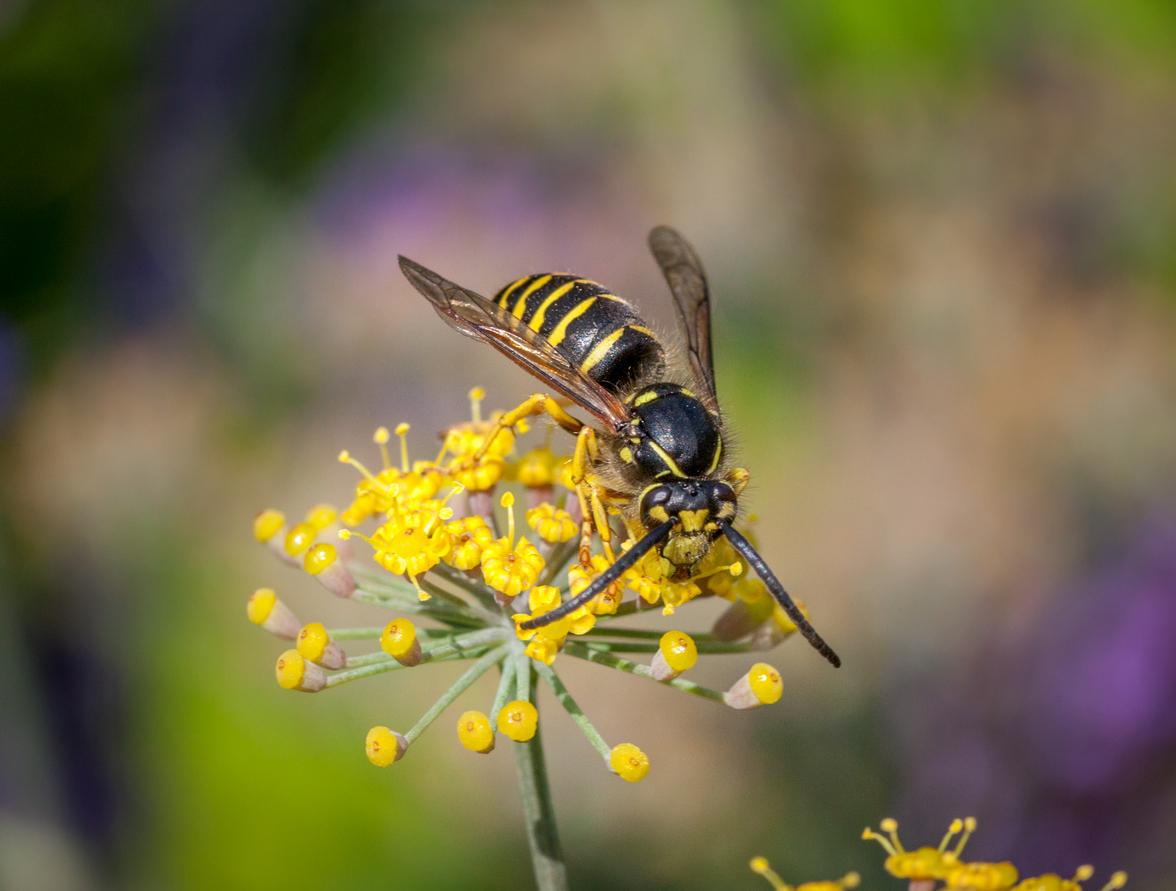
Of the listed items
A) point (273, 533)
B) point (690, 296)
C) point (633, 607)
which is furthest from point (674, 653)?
point (690, 296)

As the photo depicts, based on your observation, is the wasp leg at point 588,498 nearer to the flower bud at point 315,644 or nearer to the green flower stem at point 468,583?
the green flower stem at point 468,583

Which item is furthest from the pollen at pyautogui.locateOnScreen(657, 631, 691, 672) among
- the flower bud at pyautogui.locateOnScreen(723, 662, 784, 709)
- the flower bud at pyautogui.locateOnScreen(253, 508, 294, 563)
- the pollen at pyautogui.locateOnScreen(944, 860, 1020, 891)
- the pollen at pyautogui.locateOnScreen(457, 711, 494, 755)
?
the flower bud at pyautogui.locateOnScreen(253, 508, 294, 563)

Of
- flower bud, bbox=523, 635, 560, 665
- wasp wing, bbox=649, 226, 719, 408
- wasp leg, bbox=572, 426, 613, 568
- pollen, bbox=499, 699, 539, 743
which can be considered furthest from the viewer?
wasp wing, bbox=649, 226, 719, 408

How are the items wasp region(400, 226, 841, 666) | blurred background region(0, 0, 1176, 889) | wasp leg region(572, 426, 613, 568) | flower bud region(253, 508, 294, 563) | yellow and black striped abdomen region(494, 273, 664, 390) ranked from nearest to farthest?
wasp region(400, 226, 841, 666) → wasp leg region(572, 426, 613, 568) → flower bud region(253, 508, 294, 563) → yellow and black striped abdomen region(494, 273, 664, 390) → blurred background region(0, 0, 1176, 889)

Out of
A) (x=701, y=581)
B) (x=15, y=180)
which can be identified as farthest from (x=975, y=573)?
(x=15, y=180)

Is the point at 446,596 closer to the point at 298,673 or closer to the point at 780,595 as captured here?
the point at 298,673

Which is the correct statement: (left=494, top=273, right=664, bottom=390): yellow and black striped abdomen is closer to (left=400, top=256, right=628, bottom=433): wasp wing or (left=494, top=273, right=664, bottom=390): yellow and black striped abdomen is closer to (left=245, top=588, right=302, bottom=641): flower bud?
(left=400, top=256, right=628, bottom=433): wasp wing
